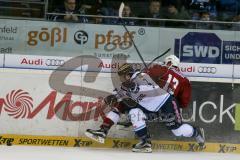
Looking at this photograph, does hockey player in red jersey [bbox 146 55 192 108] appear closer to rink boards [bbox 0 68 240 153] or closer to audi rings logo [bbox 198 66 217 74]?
rink boards [bbox 0 68 240 153]

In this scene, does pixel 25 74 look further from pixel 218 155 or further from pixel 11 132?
pixel 218 155

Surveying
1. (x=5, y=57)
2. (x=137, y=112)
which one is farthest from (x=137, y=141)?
(x=5, y=57)

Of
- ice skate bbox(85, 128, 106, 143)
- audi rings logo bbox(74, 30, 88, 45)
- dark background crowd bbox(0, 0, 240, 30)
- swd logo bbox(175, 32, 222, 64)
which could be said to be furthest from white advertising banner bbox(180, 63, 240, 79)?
ice skate bbox(85, 128, 106, 143)

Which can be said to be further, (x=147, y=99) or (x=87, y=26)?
(x=87, y=26)

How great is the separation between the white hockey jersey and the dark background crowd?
114cm

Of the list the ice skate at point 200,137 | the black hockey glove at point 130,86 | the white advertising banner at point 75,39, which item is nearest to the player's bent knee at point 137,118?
the black hockey glove at point 130,86

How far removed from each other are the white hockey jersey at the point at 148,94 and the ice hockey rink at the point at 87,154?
1.96ft

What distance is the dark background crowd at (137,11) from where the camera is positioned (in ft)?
31.2

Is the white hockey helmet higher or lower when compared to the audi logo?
higher

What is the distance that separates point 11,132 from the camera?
888cm

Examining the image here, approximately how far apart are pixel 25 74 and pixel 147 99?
1.59m

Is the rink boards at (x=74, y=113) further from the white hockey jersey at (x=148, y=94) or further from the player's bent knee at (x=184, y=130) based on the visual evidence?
the white hockey jersey at (x=148, y=94)

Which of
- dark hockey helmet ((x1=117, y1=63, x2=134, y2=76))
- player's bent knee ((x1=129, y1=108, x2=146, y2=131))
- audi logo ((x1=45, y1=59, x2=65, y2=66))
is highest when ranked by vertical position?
audi logo ((x1=45, y1=59, x2=65, y2=66))

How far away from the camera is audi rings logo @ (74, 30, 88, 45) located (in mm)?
9312
